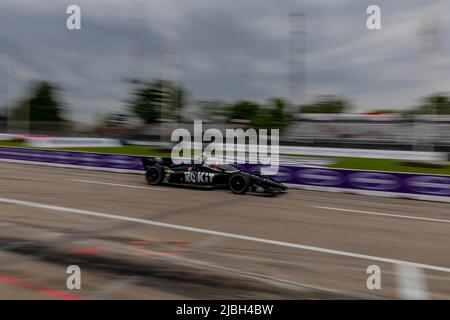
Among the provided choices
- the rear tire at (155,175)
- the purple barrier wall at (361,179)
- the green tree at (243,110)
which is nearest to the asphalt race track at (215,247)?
the purple barrier wall at (361,179)

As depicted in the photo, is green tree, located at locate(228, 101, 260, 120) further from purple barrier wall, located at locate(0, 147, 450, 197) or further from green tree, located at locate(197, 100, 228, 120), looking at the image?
purple barrier wall, located at locate(0, 147, 450, 197)

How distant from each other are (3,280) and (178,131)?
34254 millimetres

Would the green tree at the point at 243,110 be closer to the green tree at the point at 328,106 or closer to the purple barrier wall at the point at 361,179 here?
the green tree at the point at 328,106

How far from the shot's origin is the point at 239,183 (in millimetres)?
11781

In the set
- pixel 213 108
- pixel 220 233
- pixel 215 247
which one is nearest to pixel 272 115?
pixel 213 108

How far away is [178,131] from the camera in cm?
3844

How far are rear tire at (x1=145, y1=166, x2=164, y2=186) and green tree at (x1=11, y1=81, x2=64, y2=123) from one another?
242 ft

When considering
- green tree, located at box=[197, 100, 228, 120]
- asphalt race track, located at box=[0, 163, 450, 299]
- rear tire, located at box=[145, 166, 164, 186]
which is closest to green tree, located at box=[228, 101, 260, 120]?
green tree, located at box=[197, 100, 228, 120]

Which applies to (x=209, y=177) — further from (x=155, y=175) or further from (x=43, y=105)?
(x=43, y=105)

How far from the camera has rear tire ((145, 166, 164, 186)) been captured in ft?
43.0

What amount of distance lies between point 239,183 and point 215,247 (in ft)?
18.8

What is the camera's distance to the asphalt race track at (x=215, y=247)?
4.52 metres
